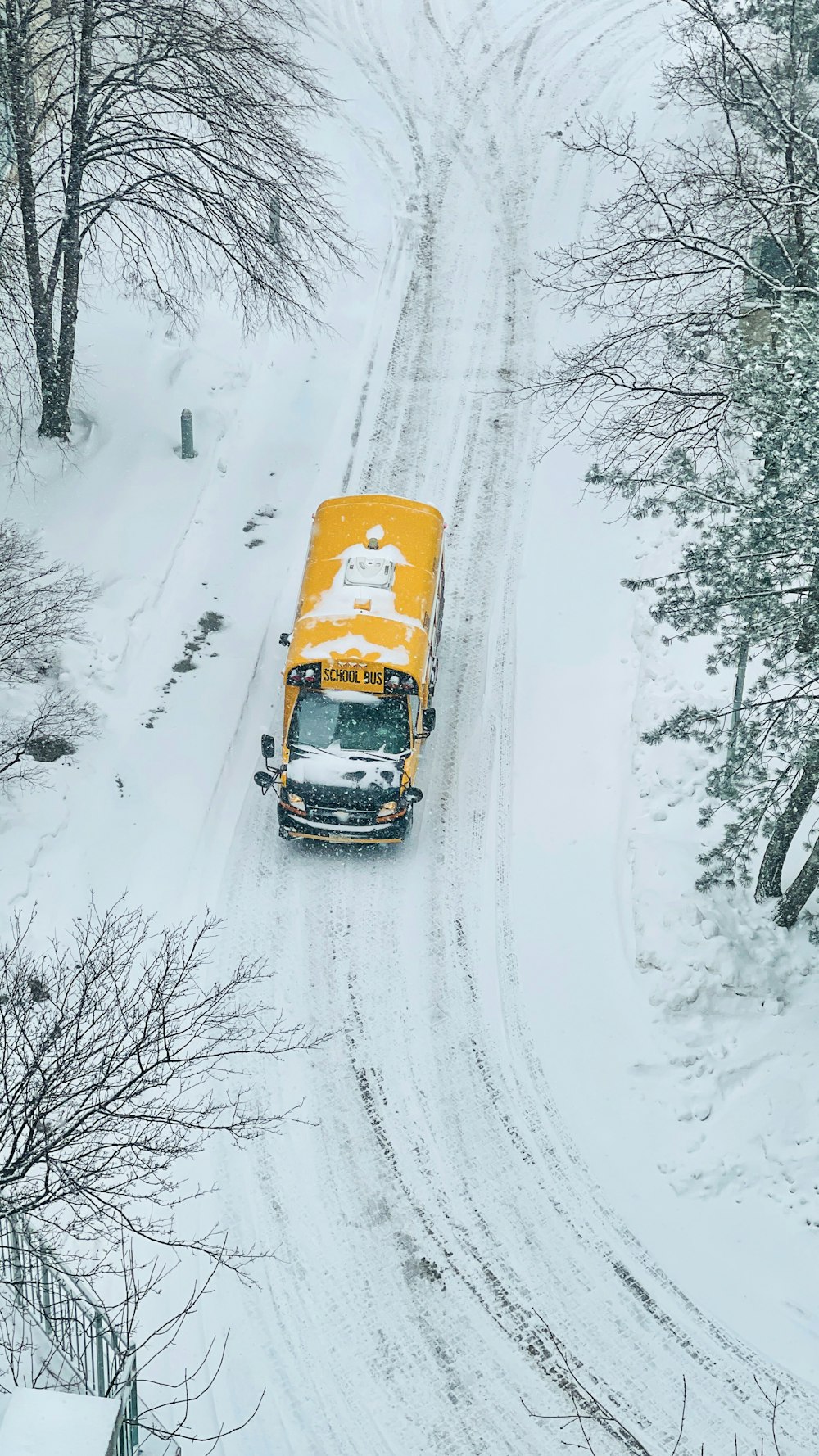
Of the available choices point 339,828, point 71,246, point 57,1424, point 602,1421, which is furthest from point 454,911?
point 71,246

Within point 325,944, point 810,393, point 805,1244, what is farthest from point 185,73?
point 805,1244

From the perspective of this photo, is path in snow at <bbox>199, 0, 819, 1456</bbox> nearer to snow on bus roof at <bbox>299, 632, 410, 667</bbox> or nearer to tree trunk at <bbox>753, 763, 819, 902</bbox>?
snow on bus roof at <bbox>299, 632, 410, 667</bbox>

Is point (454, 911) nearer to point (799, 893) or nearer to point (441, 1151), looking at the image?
point (441, 1151)

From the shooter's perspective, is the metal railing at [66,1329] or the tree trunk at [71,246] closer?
→ the metal railing at [66,1329]

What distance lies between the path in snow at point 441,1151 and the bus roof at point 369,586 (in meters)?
1.83

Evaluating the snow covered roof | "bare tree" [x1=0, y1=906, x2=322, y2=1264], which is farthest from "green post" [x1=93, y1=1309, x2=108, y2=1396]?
the snow covered roof

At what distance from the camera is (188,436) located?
62.2ft

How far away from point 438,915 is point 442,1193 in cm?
336

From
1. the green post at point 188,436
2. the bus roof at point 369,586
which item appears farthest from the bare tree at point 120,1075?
the green post at point 188,436

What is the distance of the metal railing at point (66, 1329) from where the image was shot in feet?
27.3

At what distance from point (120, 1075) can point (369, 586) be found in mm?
7148

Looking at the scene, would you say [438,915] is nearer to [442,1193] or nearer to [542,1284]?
[442,1193]

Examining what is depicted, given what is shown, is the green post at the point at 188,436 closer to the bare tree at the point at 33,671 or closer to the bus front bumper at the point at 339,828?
the bare tree at the point at 33,671

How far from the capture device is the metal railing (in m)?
8.32
